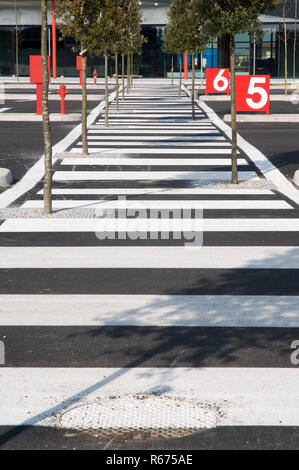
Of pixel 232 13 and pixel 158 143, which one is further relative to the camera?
pixel 158 143

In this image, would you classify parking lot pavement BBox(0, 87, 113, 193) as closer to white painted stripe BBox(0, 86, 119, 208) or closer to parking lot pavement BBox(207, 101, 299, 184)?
white painted stripe BBox(0, 86, 119, 208)

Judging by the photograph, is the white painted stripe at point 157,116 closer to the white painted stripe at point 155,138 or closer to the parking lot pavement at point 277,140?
the parking lot pavement at point 277,140

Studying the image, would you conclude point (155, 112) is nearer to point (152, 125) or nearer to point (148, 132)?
point (152, 125)

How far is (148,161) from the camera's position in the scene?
18219mm

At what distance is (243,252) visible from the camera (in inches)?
380

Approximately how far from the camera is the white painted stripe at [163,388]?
512 cm

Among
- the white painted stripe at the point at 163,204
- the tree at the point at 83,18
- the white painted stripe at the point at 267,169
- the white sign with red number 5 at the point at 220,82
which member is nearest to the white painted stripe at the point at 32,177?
the white painted stripe at the point at 163,204

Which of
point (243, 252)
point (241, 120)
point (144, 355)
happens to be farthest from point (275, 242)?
point (241, 120)

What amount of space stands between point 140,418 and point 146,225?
6207mm

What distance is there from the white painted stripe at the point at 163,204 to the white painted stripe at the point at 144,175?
2567 millimetres

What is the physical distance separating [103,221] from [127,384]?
5991 mm

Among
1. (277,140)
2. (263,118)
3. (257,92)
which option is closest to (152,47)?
(257,92)

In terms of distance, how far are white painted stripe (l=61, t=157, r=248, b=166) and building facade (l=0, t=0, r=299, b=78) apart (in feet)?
140
